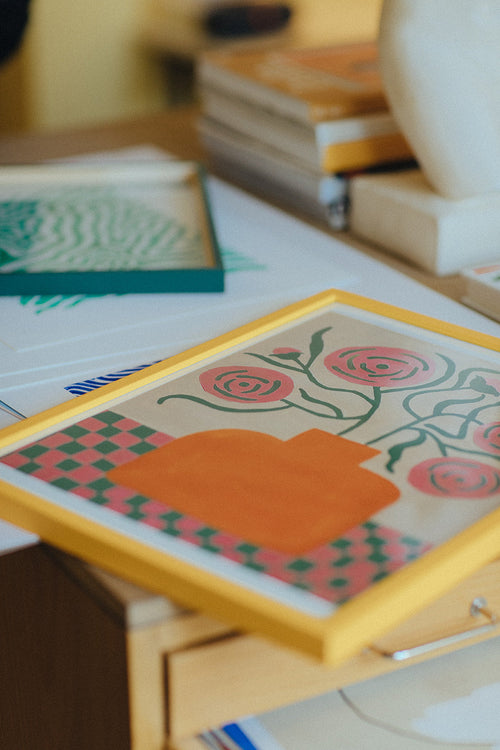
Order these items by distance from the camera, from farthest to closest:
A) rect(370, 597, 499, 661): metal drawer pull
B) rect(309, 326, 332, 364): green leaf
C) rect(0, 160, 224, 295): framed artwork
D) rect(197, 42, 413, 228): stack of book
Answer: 1. rect(197, 42, 413, 228): stack of book
2. rect(0, 160, 224, 295): framed artwork
3. rect(309, 326, 332, 364): green leaf
4. rect(370, 597, 499, 661): metal drawer pull

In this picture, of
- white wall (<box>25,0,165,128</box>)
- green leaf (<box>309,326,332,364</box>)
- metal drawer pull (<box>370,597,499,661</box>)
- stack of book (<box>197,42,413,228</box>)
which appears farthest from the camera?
white wall (<box>25,0,165,128</box>)

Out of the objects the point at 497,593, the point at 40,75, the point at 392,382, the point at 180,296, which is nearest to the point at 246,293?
the point at 180,296

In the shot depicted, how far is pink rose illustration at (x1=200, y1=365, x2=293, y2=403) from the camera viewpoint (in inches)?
23.3

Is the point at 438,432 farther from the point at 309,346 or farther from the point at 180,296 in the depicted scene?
the point at 180,296

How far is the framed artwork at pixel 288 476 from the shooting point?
0.41 meters

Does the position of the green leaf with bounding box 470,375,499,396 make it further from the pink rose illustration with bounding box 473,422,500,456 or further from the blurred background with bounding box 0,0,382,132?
the blurred background with bounding box 0,0,382,132

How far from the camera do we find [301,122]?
95cm

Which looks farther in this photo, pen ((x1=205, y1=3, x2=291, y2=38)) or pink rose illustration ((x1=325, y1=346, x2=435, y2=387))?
pen ((x1=205, y1=3, x2=291, y2=38))

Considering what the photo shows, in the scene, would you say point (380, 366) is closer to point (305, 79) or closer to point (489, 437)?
point (489, 437)

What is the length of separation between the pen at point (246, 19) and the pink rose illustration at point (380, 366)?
6.76ft

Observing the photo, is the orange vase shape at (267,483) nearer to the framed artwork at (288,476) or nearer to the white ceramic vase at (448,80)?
the framed artwork at (288,476)

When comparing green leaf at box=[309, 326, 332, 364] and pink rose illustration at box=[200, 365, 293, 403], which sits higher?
green leaf at box=[309, 326, 332, 364]

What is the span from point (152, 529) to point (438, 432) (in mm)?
194

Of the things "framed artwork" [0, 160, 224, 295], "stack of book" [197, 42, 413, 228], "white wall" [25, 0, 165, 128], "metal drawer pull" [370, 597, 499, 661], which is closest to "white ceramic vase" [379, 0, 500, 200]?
"stack of book" [197, 42, 413, 228]
